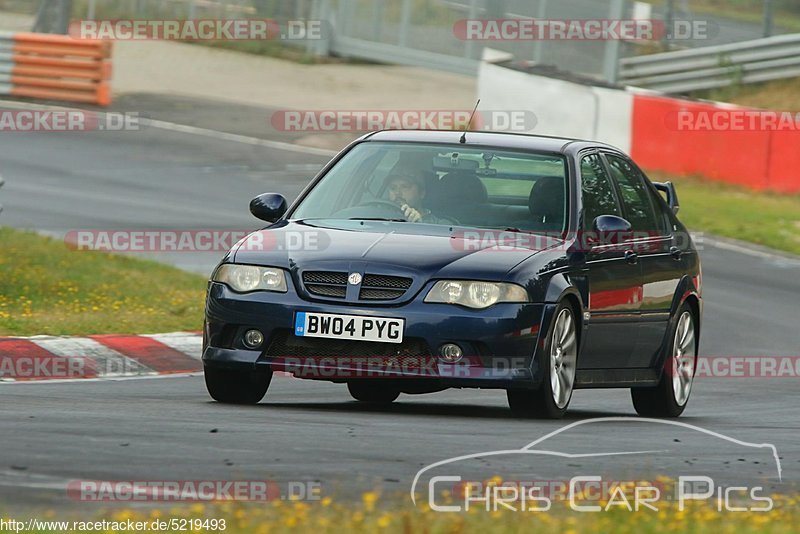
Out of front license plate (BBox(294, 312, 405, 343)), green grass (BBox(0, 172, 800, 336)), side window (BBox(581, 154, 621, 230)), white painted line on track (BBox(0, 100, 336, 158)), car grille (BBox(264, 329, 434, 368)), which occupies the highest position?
side window (BBox(581, 154, 621, 230))

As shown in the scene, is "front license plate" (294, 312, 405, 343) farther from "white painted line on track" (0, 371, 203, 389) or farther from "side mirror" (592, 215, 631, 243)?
"white painted line on track" (0, 371, 203, 389)

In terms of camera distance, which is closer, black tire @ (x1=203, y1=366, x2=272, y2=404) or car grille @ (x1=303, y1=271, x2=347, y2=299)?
car grille @ (x1=303, y1=271, x2=347, y2=299)

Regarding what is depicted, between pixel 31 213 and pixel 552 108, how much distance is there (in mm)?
8518

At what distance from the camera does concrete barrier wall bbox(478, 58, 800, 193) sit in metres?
23.6

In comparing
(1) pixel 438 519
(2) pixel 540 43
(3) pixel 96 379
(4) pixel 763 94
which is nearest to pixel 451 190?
(3) pixel 96 379

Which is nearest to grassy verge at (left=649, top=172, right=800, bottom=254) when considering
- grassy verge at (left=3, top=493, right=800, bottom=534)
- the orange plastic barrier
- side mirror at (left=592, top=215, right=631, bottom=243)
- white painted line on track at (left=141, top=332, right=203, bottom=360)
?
the orange plastic barrier

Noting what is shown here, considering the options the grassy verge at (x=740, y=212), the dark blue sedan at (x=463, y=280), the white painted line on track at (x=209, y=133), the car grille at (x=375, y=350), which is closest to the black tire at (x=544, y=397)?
the dark blue sedan at (x=463, y=280)

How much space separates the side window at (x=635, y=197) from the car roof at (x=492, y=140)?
319 millimetres

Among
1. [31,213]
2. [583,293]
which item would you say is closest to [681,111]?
[31,213]

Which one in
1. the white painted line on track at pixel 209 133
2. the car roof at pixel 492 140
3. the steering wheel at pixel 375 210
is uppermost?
the car roof at pixel 492 140

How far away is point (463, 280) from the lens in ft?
30.0

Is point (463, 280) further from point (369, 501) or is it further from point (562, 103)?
point (562, 103)

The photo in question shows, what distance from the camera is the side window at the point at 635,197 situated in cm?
1102

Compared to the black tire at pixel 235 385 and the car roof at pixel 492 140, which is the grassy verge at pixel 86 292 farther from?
the car roof at pixel 492 140
